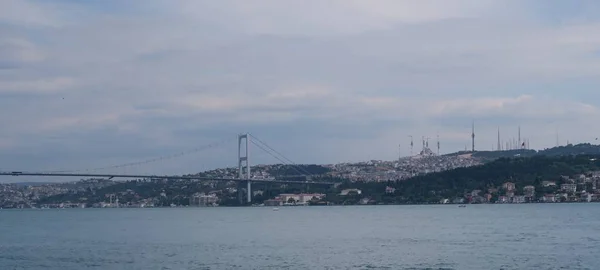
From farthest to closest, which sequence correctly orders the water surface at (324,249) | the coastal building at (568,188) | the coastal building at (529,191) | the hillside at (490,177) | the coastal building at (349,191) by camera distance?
the coastal building at (349,191)
the hillside at (490,177)
the coastal building at (529,191)
the coastal building at (568,188)
the water surface at (324,249)

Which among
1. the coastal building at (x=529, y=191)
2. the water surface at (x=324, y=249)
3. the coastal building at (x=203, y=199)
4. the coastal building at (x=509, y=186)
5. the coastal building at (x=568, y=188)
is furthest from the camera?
the coastal building at (x=203, y=199)

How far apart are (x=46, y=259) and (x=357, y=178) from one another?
7865 centimetres

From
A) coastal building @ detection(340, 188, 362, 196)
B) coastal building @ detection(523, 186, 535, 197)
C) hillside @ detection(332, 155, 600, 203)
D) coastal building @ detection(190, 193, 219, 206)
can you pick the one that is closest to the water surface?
coastal building @ detection(523, 186, 535, 197)

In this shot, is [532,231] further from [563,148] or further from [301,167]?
[563,148]

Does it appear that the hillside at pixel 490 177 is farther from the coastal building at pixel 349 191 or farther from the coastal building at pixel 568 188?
the coastal building at pixel 349 191

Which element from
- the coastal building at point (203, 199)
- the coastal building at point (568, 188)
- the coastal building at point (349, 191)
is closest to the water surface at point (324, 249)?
the coastal building at point (568, 188)

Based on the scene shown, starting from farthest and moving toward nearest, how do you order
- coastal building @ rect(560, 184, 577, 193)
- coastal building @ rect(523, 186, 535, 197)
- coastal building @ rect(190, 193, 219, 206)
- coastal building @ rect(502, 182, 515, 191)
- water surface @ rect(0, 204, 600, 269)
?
coastal building @ rect(190, 193, 219, 206) < coastal building @ rect(502, 182, 515, 191) < coastal building @ rect(523, 186, 535, 197) < coastal building @ rect(560, 184, 577, 193) < water surface @ rect(0, 204, 600, 269)

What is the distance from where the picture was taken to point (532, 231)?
37.3 meters

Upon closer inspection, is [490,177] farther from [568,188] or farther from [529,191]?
[568,188]

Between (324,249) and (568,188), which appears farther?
(568,188)

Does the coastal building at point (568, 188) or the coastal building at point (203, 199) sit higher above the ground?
the coastal building at point (568, 188)

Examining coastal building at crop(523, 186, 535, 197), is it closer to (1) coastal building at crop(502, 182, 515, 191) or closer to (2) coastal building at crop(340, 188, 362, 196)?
(1) coastal building at crop(502, 182, 515, 191)

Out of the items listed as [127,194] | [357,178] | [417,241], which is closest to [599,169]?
[357,178]

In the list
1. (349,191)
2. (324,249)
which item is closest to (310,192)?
(349,191)
